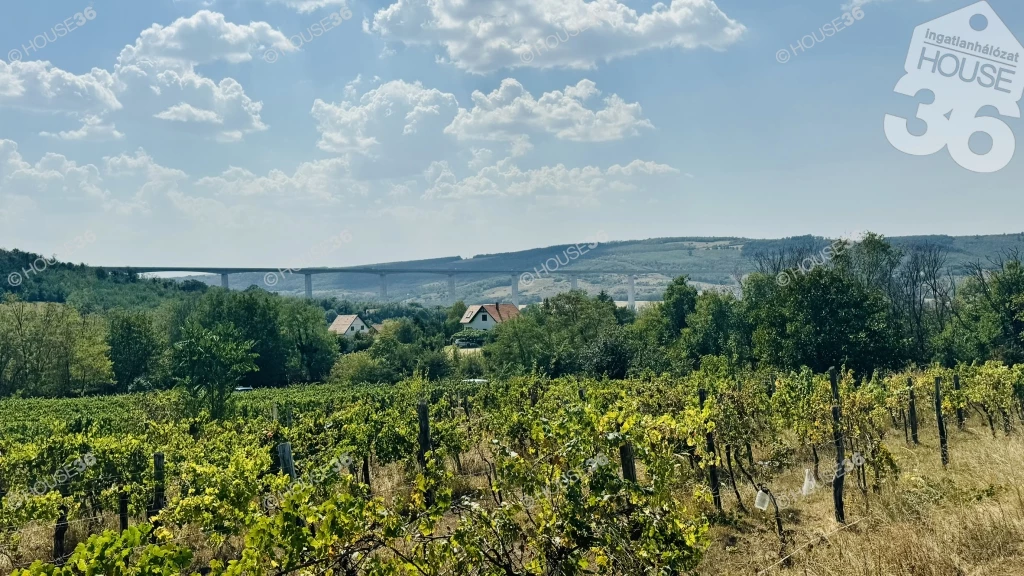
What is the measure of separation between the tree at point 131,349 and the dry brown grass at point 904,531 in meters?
44.5

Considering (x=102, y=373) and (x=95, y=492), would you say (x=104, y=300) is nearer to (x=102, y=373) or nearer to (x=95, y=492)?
(x=102, y=373)

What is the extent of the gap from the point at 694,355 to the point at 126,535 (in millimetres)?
38269

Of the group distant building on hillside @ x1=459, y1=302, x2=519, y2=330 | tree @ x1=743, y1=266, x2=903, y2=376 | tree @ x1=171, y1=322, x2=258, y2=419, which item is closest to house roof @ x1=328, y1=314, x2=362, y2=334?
distant building on hillside @ x1=459, y1=302, x2=519, y2=330

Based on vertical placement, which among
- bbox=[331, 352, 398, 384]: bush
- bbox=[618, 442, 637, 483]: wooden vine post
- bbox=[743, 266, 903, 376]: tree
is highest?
bbox=[618, 442, 637, 483]: wooden vine post

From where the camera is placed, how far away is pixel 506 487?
169 inches

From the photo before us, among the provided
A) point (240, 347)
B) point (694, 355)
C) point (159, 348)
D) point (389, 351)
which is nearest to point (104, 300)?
point (159, 348)

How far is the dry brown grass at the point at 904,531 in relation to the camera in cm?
570

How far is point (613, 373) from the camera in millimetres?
33656

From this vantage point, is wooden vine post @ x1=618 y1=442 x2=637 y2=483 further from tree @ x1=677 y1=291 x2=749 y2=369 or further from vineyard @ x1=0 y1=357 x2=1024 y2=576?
tree @ x1=677 y1=291 x2=749 y2=369

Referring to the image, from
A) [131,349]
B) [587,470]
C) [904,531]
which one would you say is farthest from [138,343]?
[904,531]

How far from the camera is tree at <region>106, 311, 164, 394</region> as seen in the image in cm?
4350

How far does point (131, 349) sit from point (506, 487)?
47488 mm

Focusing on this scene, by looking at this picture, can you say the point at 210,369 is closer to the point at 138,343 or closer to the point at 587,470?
the point at 587,470

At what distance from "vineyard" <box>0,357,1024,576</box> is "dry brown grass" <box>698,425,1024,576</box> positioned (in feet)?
0.20
